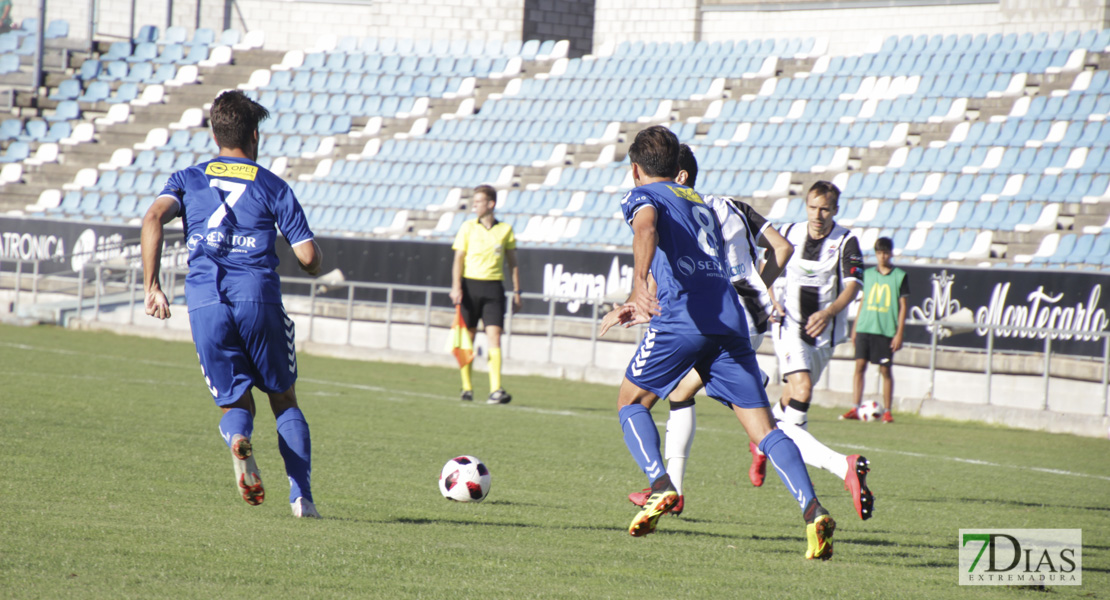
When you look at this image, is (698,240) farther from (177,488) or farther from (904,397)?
(904,397)

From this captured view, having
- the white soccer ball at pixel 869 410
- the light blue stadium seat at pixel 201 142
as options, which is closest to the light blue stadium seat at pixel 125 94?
the light blue stadium seat at pixel 201 142

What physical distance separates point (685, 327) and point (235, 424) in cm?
202

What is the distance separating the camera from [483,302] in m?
12.0

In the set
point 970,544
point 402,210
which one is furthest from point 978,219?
point 970,544

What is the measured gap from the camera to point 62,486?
223 inches

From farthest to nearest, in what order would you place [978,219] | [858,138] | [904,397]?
[858,138] < [978,219] < [904,397]

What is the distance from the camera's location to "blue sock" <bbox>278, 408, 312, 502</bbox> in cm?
530

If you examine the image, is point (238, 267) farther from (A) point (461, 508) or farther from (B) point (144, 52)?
(B) point (144, 52)

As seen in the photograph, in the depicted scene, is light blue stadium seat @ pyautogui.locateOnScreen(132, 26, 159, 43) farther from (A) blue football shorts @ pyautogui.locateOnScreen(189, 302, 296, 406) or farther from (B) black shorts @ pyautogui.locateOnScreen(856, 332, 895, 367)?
(A) blue football shorts @ pyautogui.locateOnScreen(189, 302, 296, 406)

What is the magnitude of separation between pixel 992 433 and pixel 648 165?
26.9 ft

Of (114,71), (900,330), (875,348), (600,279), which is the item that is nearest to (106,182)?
(114,71)

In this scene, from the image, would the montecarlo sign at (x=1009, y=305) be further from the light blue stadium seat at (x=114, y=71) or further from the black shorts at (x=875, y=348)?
the light blue stadium seat at (x=114, y=71)

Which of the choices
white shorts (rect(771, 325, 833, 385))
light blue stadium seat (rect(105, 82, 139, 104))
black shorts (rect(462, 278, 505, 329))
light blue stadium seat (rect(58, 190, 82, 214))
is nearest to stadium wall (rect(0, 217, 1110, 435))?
light blue stadium seat (rect(58, 190, 82, 214))

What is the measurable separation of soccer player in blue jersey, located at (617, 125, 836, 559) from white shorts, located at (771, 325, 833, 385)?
2.43 meters
